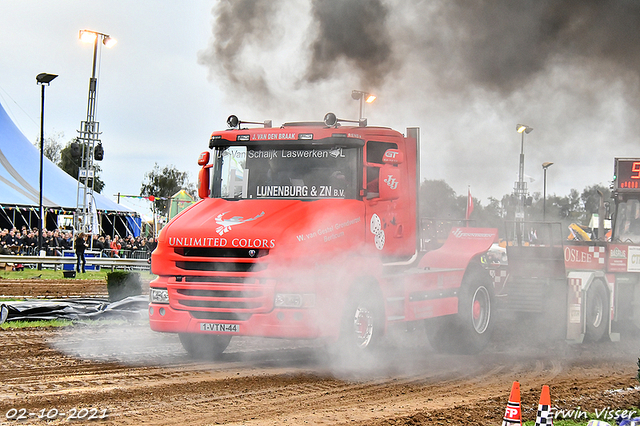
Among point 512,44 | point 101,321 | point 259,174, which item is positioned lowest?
point 101,321

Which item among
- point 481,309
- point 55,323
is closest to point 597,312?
point 481,309

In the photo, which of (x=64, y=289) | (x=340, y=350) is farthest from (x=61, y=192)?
(x=340, y=350)

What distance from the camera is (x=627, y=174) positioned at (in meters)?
14.6

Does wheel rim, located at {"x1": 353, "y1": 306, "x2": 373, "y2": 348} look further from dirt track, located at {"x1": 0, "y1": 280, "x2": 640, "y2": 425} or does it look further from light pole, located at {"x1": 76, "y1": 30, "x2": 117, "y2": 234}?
light pole, located at {"x1": 76, "y1": 30, "x2": 117, "y2": 234}

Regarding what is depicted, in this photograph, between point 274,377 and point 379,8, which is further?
point 379,8

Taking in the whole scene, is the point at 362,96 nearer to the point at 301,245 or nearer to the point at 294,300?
the point at 301,245

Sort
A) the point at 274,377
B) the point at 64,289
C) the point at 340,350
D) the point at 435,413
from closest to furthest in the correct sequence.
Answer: the point at 435,413, the point at 274,377, the point at 340,350, the point at 64,289

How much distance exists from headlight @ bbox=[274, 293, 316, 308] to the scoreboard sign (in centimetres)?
865

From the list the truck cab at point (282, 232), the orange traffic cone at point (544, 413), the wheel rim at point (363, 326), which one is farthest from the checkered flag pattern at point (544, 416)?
the wheel rim at point (363, 326)

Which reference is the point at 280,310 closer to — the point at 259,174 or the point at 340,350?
the point at 340,350

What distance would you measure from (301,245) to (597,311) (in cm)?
705

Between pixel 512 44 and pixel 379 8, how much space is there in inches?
91.4

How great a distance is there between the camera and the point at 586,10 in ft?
39.2

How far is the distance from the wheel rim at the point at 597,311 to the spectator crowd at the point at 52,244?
20.7 metres
